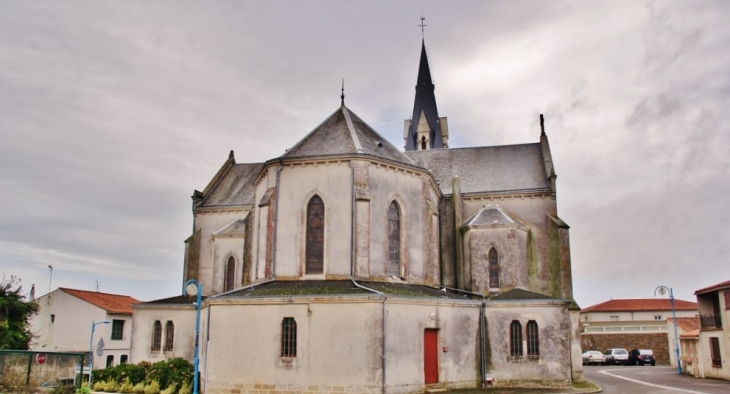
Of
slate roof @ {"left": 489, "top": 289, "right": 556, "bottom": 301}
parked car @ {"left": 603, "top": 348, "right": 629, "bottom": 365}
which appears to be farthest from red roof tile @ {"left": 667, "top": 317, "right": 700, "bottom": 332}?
slate roof @ {"left": 489, "top": 289, "right": 556, "bottom": 301}

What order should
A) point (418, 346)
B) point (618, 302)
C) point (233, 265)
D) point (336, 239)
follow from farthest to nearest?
point (618, 302) → point (233, 265) → point (336, 239) → point (418, 346)

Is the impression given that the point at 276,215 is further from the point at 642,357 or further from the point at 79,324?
the point at 642,357

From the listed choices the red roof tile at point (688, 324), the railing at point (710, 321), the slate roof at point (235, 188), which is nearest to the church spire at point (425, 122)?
the slate roof at point (235, 188)

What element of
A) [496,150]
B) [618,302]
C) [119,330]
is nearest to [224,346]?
[496,150]

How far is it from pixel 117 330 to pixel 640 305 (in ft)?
157

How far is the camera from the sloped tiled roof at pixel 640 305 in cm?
5891

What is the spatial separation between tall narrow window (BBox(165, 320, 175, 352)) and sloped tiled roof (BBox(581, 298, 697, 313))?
4316 cm

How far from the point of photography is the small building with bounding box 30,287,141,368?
45.2 metres

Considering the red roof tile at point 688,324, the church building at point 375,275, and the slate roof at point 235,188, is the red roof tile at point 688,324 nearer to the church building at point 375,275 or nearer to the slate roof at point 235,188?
the church building at point 375,275

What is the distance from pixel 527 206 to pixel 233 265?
16964 millimetres

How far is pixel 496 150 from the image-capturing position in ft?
123

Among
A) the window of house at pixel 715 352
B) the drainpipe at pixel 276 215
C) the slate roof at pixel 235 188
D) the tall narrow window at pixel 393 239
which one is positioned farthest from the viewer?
the slate roof at pixel 235 188

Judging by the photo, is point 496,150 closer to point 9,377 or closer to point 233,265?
point 233,265

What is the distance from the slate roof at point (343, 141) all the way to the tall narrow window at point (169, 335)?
12.1 meters
